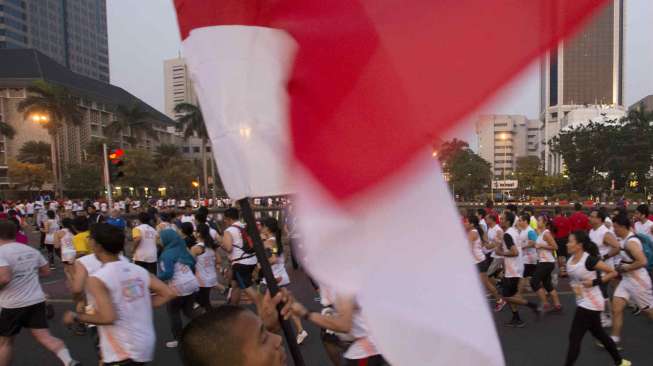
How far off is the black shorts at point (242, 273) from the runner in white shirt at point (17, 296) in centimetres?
240

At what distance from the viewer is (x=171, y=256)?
5.63 metres

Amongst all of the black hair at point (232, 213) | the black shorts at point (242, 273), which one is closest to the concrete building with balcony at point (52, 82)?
the black hair at point (232, 213)

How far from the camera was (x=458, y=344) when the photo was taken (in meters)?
1.61

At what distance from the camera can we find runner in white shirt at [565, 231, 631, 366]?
4582mm

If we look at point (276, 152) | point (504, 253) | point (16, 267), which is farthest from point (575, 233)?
point (16, 267)

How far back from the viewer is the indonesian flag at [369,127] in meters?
1.61

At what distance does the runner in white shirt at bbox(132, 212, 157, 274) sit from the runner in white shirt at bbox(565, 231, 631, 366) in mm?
6418

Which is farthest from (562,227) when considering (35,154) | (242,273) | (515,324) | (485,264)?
(35,154)

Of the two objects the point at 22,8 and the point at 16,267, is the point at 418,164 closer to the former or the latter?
the point at 16,267

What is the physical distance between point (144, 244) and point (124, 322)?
4951mm

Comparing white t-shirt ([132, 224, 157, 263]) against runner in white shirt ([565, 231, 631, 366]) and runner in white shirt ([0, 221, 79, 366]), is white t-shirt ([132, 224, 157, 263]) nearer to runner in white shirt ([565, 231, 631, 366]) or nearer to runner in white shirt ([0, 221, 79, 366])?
runner in white shirt ([0, 221, 79, 366])

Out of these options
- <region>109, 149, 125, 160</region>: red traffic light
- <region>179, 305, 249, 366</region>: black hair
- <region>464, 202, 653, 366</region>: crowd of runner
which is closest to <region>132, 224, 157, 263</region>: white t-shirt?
<region>464, 202, 653, 366</region>: crowd of runner

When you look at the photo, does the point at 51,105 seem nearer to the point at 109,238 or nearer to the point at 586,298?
the point at 109,238

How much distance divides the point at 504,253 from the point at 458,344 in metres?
5.89
